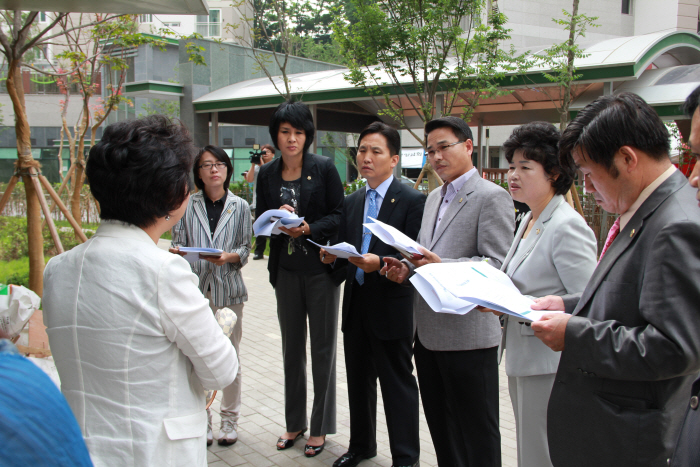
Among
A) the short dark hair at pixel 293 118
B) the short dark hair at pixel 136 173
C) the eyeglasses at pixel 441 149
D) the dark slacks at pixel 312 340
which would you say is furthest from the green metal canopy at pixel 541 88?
the short dark hair at pixel 136 173

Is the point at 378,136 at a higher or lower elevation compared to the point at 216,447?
higher

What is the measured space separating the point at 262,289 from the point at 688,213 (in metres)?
8.00

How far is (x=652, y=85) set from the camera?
1123cm

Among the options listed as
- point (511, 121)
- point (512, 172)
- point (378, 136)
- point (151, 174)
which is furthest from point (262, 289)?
point (511, 121)

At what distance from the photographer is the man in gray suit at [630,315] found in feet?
4.83

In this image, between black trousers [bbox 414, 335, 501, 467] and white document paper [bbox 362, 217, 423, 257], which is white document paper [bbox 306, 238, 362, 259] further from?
black trousers [bbox 414, 335, 501, 467]

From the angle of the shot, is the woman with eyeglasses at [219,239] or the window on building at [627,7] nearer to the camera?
the woman with eyeglasses at [219,239]

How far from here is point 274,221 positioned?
345cm

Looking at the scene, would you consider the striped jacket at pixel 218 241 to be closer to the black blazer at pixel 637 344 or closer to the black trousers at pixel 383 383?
the black trousers at pixel 383 383

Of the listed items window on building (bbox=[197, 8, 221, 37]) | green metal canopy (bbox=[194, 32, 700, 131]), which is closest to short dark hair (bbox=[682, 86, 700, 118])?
green metal canopy (bbox=[194, 32, 700, 131])

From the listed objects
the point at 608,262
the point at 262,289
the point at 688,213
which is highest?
the point at 688,213

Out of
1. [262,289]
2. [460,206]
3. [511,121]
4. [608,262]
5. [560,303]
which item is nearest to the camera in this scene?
[608,262]

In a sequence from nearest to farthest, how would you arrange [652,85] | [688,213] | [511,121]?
[688,213] < [652,85] < [511,121]

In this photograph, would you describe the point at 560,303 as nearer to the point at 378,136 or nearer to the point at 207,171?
the point at 378,136
